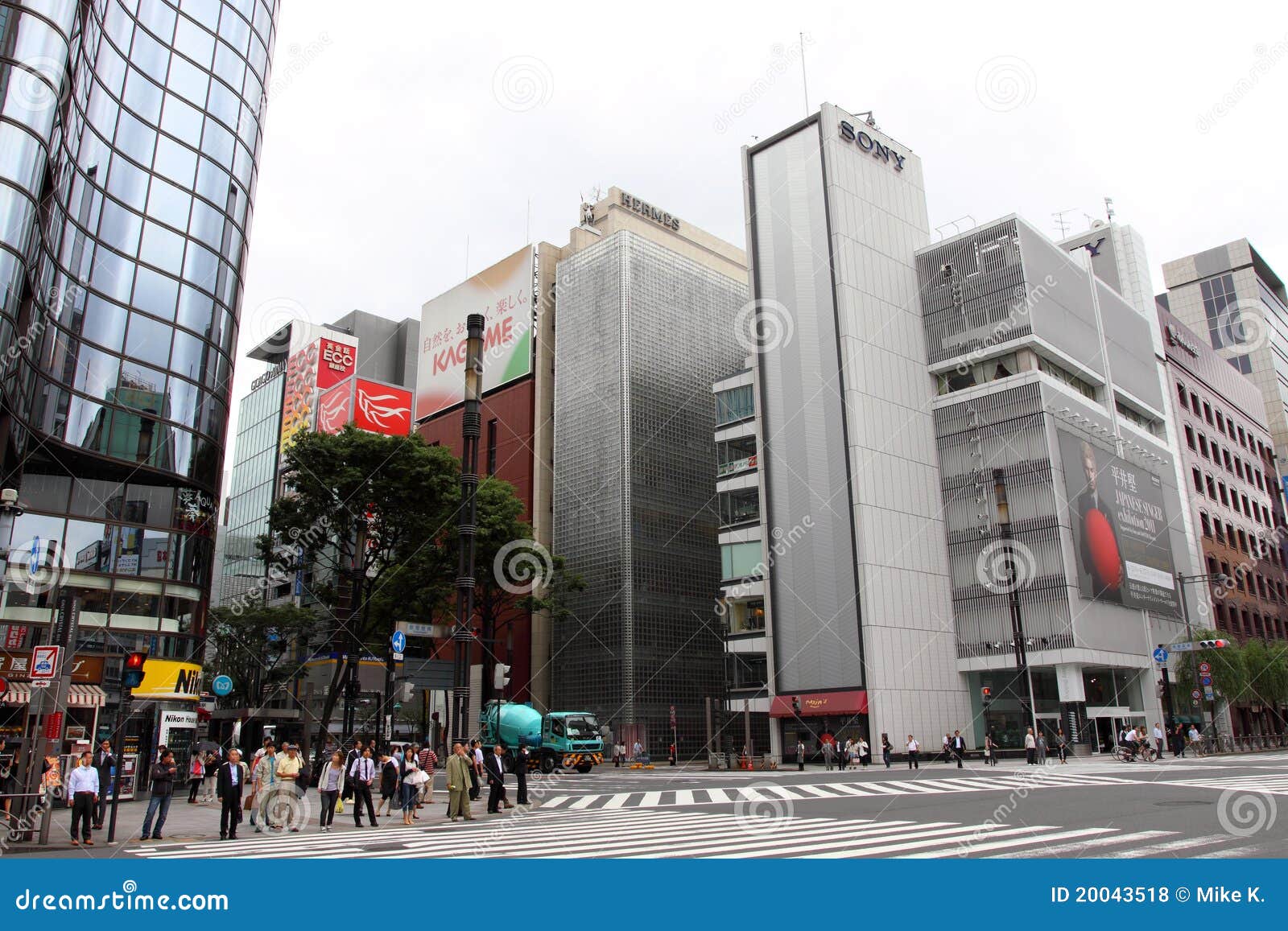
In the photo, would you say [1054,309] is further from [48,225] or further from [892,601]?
[48,225]

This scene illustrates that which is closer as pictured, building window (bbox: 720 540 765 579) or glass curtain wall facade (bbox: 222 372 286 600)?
building window (bbox: 720 540 765 579)

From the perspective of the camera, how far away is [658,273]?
225 feet

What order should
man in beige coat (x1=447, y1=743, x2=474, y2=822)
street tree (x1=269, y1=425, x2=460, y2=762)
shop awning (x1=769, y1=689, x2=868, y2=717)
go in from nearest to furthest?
1. man in beige coat (x1=447, y1=743, x2=474, y2=822)
2. street tree (x1=269, y1=425, x2=460, y2=762)
3. shop awning (x1=769, y1=689, x2=868, y2=717)

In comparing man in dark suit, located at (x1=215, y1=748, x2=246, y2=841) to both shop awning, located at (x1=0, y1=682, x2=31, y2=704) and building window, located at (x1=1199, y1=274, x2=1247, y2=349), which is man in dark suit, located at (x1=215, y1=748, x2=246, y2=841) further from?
building window, located at (x1=1199, y1=274, x2=1247, y2=349)

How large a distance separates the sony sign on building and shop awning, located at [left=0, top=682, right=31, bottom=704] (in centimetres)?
3538

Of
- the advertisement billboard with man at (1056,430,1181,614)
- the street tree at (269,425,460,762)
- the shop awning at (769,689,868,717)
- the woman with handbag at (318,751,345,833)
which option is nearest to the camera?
the woman with handbag at (318,751,345,833)

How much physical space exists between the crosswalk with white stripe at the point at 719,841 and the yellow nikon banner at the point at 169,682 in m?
18.5

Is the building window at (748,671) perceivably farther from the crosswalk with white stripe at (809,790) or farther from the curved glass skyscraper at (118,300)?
the curved glass skyscraper at (118,300)

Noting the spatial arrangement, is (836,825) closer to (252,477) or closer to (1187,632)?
(1187,632)

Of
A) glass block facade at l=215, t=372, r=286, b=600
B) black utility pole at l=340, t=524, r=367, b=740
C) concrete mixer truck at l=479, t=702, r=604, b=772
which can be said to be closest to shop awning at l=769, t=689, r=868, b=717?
concrete mixer truck at l=479, t=702, r=604, b=772

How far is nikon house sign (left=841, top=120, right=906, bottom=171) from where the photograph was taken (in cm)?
5772

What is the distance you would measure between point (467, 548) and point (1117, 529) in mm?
47284

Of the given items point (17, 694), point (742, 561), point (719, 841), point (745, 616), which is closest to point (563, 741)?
point (745, 616)

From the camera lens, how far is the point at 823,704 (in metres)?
50.0
